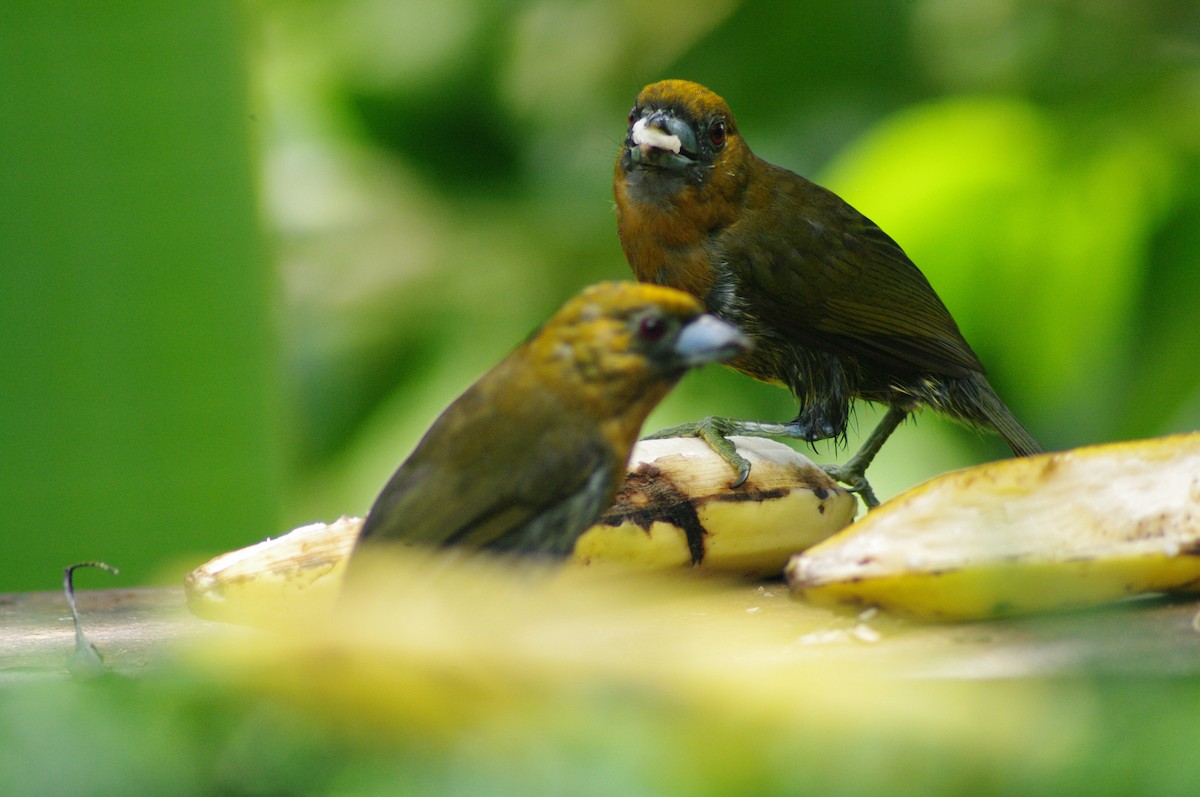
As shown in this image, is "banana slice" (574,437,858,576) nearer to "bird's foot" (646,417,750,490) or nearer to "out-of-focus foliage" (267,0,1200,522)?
"bird's foot" (646,417,750,490)

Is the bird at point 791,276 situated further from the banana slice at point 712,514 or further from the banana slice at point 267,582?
the banana slice at point 267,582

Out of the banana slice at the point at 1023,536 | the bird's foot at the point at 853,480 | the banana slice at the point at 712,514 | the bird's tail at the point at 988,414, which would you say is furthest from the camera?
the bird's tail at the point at 988,414

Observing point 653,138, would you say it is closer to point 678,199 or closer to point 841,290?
point 678,199

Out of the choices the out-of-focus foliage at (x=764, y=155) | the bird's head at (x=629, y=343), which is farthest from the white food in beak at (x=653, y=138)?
the out-of-focus foliage at (x=764, y=155)

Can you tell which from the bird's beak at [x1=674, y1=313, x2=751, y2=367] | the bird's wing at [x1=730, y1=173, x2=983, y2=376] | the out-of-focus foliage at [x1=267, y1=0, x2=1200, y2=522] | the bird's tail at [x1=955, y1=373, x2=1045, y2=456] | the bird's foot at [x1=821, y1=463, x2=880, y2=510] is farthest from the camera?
the out-of-focus foliage at [x1=267, y1=0, x2=1200, y2=522]

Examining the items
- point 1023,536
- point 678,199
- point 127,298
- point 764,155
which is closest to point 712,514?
point 1023,536

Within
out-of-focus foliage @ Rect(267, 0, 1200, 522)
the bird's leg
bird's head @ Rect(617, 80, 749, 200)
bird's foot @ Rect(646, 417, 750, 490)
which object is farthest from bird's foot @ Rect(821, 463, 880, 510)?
out-of-focus foliage @ Rect(267, 0, 1200, 522)
